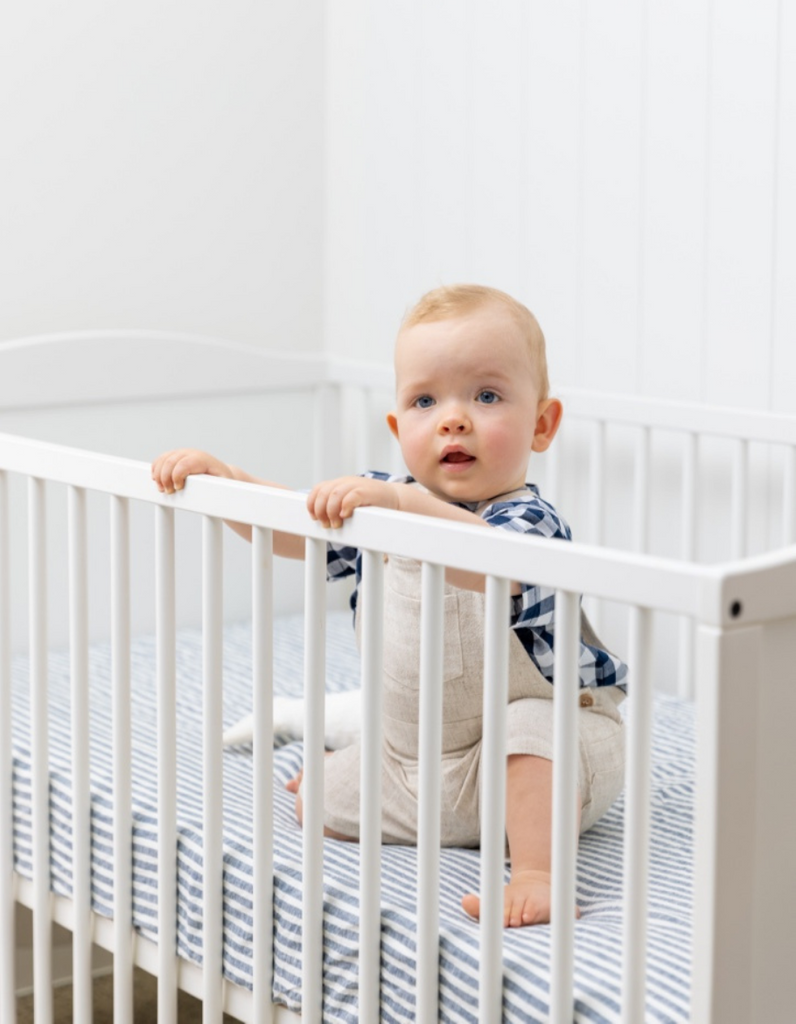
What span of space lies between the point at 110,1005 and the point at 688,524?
94 centimetres

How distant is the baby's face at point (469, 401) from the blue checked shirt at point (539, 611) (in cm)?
4

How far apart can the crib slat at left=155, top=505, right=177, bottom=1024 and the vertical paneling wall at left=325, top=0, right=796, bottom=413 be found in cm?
81

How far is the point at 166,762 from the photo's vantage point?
1384mm

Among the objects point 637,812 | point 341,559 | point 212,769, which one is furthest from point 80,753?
point 637,812

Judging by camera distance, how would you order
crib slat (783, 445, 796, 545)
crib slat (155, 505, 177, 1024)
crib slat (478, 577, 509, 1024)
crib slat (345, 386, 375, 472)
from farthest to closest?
crib slat (345, 386, 375, 472) → crib slat (783, 445, 796, 545) → crib slat (155, 505, 177, 1024) → crib slat (478, 577, 509, 1024)

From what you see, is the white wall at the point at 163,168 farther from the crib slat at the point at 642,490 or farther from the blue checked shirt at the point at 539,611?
the blue checked shirt at the point at 539,611

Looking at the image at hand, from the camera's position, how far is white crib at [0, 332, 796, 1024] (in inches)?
39.0

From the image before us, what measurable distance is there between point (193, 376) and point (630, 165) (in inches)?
26.8

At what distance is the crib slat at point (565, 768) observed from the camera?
41.3 inches

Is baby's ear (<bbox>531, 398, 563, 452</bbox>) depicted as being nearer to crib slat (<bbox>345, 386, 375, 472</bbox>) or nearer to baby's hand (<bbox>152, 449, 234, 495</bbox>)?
baby's hand (<bbox>152, 449, 234, 495</bbox>)

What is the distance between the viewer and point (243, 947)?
1.36 m

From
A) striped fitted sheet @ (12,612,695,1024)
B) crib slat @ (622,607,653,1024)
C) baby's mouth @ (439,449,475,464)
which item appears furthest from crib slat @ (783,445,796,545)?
crib slat @ (622,607,653,1024)

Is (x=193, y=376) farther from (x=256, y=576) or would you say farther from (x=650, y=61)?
(x=256, y=576)

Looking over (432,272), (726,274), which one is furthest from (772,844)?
(432,272)
